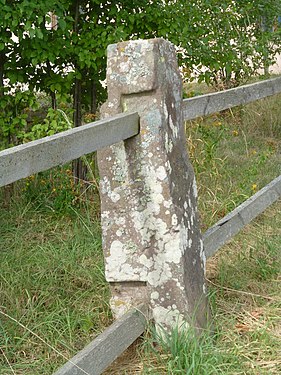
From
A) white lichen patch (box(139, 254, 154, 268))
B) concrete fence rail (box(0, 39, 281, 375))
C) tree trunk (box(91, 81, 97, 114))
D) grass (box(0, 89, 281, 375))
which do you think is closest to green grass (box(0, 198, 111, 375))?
grass (box(0, 89, 281, 375))

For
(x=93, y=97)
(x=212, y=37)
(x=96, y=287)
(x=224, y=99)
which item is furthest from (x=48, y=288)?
(x=212, y=37)

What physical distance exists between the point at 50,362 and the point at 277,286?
1426 millimetres

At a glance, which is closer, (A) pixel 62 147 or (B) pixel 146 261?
(A) pixel 62 147

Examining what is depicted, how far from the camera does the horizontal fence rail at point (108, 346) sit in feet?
9.34

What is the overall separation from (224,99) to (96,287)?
1.29 meters

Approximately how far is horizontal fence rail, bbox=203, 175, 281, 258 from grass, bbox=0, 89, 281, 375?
225 millimetres

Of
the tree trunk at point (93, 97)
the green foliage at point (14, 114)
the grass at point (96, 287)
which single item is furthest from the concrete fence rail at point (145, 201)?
the tree trunk at point (93, 97)

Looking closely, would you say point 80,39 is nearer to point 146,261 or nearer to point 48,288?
point 48,288

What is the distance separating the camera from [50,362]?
133 inches

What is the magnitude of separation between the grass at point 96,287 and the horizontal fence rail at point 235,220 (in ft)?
0.74

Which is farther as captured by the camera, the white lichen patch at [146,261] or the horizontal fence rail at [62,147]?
the white lichen patch at [146,261]

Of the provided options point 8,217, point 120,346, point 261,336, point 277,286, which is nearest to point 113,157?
point 120,346

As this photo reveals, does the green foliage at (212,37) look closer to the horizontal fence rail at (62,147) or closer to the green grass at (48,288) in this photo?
the green grass at (48,288)

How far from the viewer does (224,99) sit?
438cm
